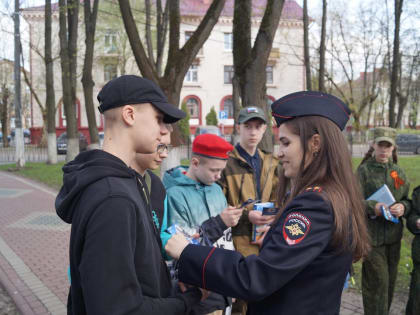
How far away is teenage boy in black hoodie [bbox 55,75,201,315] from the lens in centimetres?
133

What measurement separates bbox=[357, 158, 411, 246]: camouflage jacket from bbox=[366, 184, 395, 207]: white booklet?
55 mm

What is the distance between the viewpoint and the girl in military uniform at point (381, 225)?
3619mm

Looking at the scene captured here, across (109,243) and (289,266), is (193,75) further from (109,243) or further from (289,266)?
(109,243)

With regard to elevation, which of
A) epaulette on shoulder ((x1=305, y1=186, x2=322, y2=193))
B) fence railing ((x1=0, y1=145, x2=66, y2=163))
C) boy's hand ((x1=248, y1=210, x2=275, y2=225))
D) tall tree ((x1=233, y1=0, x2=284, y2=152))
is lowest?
fence railing ((x1=0, y1=145, x2=66, y2=163))

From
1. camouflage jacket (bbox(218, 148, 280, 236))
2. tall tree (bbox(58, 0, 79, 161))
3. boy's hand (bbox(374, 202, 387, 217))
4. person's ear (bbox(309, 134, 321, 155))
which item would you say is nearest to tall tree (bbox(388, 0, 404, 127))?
boy's hand (bbox(374, 202, 387, 217))

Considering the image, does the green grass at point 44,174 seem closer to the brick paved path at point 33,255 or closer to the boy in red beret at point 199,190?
the brick paved path at point 33,255

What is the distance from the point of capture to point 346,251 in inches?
66.1

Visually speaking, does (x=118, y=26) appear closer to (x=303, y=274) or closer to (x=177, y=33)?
(x=177, y=33)

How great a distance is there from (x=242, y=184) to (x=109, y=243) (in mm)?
2429

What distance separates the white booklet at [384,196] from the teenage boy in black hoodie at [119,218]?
8.31ft

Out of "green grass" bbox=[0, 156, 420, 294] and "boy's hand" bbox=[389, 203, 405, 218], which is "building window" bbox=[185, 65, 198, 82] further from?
"boy's hand" bbox=[389, 203, 405, 218]


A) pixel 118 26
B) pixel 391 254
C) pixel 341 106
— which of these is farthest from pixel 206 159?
pixel 118 26

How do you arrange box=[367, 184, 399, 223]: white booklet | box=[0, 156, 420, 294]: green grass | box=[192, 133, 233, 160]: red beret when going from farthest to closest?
box=[0, 156, 420, 294]: green grass
box=[367, 184, 399, 223]: white booklet
box=[192, 133, 233, 160]: red beret

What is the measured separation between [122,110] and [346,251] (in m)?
1.18
